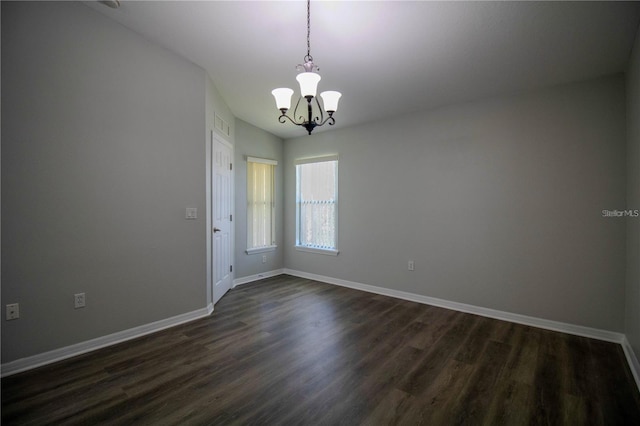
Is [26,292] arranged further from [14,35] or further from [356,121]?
[356,121]

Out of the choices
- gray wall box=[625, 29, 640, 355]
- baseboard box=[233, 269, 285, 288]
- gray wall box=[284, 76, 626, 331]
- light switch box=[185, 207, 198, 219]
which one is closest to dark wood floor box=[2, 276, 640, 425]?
gray wall box=[625, 29, 640, 355]

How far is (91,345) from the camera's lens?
2592 mm

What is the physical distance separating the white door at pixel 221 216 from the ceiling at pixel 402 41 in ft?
3.28

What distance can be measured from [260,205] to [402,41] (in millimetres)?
3448

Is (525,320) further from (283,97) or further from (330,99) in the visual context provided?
(283,97)

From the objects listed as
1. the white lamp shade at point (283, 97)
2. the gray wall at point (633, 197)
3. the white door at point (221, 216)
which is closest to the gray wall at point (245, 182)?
the white door at point (221, 216)

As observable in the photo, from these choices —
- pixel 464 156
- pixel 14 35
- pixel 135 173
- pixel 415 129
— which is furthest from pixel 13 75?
pixel 464 156

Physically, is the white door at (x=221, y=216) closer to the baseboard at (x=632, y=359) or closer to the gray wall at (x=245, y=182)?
the gray wall at (x=245, y=182)

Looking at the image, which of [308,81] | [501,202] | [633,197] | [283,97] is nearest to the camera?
[308,81]

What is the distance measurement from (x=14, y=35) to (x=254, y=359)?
303cm

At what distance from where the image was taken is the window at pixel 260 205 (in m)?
5.04

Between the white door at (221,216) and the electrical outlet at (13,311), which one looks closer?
the electrical outlet at (13,311)

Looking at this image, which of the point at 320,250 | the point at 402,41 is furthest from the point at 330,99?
the point at 320,250

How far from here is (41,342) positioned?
2.36 meters
